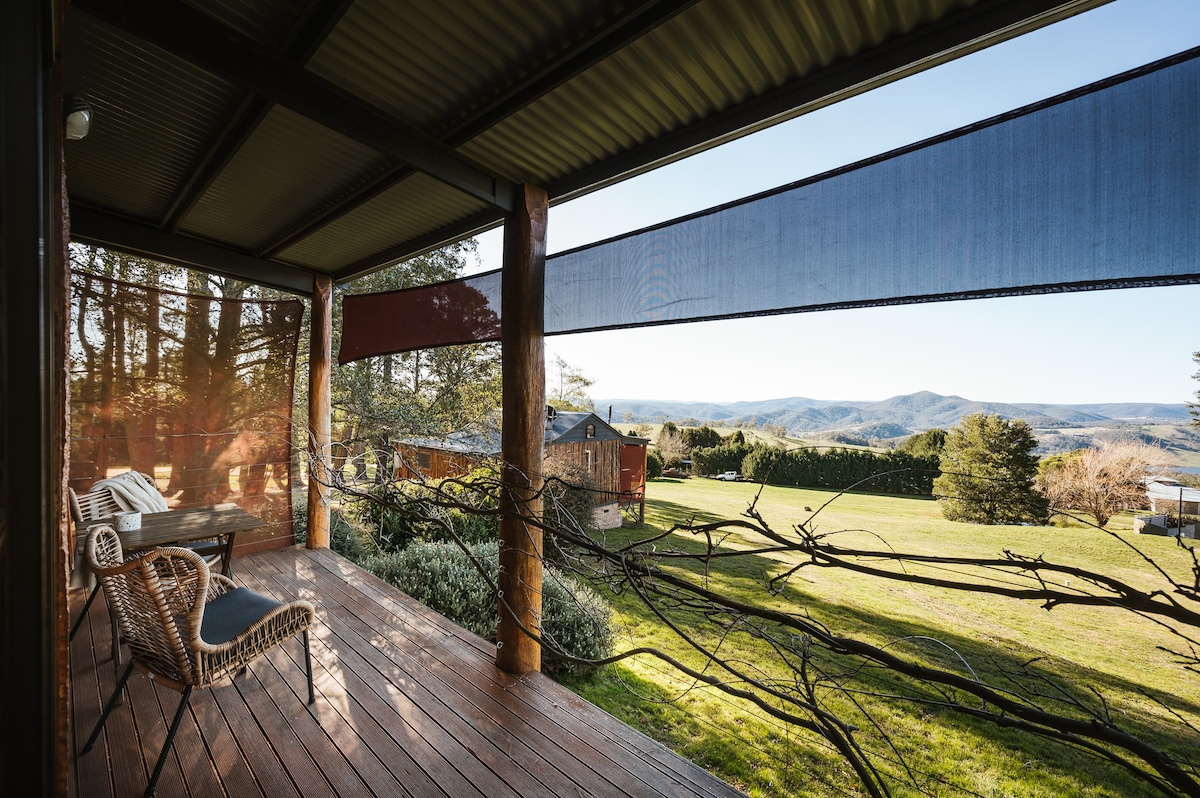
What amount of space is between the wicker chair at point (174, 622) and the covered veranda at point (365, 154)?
0.34 metres

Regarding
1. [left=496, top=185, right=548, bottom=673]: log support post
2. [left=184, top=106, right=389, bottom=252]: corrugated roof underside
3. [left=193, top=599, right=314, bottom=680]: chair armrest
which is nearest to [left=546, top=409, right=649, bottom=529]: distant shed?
[left=184, top=106, right=389, bottom=252]: corrugated roof underside

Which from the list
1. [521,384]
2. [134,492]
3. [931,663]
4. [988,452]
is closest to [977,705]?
[931,663]

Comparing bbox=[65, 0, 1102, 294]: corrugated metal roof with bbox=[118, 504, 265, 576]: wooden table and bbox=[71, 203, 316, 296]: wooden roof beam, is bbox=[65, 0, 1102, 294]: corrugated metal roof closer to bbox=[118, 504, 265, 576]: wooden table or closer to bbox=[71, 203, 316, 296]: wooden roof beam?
bbox=[71, 203, 316, 296]: wooden roof beam

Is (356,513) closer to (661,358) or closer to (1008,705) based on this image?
(1008,705)

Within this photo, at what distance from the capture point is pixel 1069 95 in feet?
5.20

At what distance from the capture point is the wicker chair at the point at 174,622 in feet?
5.87

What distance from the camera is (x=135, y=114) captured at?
2.57 metres

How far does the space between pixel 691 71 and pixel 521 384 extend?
1651 mm

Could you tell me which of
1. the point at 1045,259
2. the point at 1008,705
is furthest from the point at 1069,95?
the point at 1008,705

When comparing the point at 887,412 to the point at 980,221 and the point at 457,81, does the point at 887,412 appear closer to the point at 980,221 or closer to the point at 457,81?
the point at 980,221

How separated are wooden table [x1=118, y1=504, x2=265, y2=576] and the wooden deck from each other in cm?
64

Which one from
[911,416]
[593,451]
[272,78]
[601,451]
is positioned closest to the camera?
[272,78]

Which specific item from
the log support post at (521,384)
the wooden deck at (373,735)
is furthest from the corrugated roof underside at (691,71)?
the wooden deck at (373,735)

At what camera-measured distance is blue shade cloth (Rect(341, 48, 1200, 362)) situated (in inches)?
57.0
